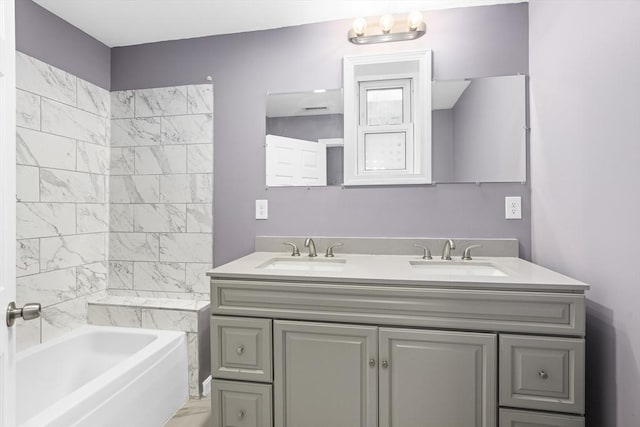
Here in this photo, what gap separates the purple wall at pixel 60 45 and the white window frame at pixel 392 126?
64.8 inches

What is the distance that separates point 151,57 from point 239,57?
2.08ft

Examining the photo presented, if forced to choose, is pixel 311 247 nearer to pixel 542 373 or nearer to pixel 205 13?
pixel 542 373

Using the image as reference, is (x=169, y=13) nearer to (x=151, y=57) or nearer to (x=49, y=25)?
(x=151, y=57)

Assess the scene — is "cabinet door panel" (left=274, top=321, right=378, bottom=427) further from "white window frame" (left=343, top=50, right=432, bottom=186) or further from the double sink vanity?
"white window frame" (left=343, top=50, right=432, bottom=186)

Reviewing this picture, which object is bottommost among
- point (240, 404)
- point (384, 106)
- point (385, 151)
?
point (240, 404)

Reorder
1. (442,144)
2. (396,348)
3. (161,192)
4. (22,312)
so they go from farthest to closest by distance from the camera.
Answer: (161,192) → (442,144) → (396,348) → (22,312)

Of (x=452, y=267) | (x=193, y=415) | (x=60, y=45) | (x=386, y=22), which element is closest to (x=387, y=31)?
(x=386, y=22)

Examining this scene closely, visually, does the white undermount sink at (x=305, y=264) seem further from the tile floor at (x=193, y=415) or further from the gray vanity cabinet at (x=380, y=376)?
the tile floor at (x=193, y=415)

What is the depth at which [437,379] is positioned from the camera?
4.20 ft

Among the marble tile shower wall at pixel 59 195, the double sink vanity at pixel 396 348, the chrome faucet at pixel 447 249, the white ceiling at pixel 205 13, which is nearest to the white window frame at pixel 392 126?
the white ceiling at pixel 205 13

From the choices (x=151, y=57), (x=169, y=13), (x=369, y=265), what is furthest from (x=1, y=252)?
(x=151, y=57)

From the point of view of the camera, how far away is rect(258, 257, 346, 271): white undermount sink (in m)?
1.79

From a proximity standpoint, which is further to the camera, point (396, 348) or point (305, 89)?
point (305, 89)

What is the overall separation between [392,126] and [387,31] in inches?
21.0
